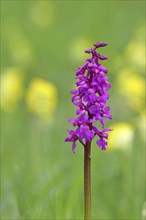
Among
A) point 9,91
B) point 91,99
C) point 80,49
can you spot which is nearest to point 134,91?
point 9,91

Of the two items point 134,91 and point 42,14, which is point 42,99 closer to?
point 134,91

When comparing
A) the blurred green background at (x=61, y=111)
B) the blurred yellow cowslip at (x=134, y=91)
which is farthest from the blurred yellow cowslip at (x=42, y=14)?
the blurred yellow cowslip at (x=134, y=91)

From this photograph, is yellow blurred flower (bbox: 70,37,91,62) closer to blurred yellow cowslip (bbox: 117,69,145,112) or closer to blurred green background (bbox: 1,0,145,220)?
blurred green background (bbox: 1,0,145,220)

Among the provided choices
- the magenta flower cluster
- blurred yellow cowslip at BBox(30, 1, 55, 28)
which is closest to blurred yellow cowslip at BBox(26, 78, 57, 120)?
the magenta flower cluster

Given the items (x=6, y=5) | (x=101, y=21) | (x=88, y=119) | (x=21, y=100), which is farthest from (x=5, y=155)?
(x=6, y=5)

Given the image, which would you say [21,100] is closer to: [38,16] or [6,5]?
[38,16]
